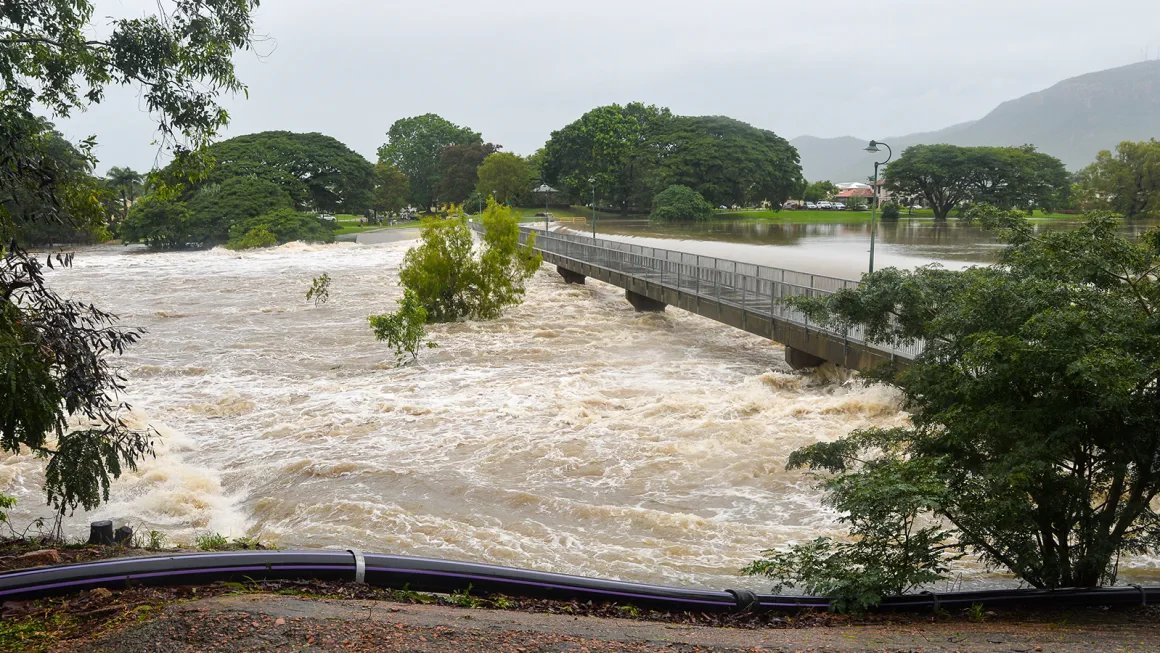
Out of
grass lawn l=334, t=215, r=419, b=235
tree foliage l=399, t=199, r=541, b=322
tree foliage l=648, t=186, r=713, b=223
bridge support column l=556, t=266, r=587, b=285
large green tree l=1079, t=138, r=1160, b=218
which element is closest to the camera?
tree foliage l=399, t=199, r=541, b=322

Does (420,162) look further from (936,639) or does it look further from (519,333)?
(936,639)

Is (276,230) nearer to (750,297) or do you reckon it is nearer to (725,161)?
(725,161)

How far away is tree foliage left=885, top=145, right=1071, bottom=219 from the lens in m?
80.8

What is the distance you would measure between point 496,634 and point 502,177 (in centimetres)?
11064

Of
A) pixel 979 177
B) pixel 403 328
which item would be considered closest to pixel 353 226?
pixel 979 177

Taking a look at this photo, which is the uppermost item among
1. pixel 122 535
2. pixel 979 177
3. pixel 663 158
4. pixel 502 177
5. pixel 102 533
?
pixel 663 158

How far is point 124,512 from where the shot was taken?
14.0m

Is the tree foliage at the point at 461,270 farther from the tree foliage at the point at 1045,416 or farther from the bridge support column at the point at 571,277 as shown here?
the tree foliage at the point at 1045,416

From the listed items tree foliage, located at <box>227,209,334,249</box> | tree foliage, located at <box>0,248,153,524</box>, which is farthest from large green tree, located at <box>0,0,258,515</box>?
tree foliage, located at <box>227,209,334,249</box>

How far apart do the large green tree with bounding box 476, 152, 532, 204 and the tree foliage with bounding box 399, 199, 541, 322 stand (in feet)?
258

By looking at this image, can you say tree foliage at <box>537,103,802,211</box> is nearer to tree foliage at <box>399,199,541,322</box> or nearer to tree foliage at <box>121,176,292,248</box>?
tree foliage at <box>121,176,292,248</box>

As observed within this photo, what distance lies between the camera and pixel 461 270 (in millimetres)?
35000

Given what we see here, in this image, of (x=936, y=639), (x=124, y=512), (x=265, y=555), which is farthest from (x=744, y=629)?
→ (x=124, y=512)

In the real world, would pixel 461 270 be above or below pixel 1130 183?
below
